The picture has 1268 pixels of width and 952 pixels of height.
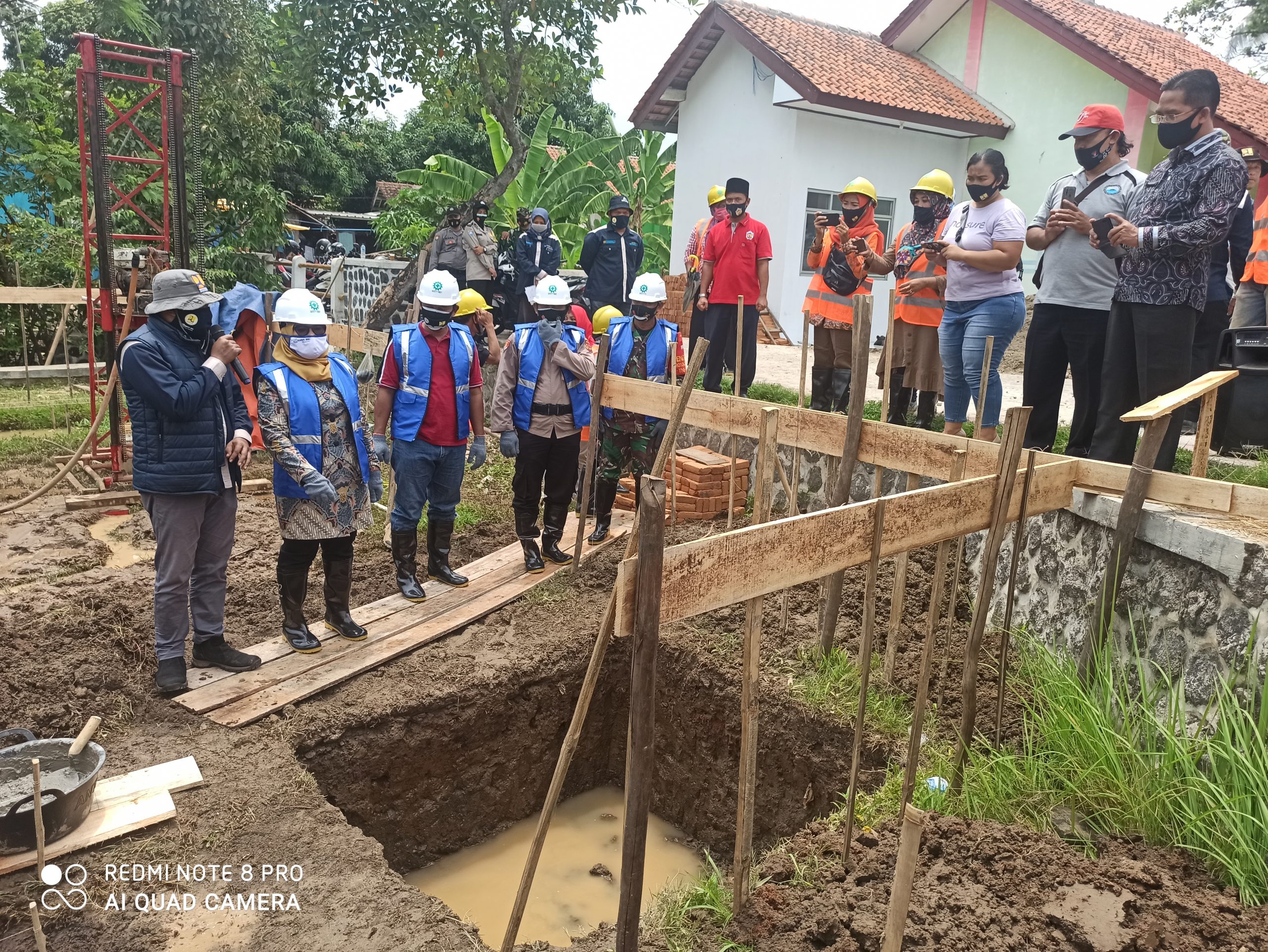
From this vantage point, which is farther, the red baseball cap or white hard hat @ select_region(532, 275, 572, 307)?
white hard hat @ select_region(532, 275, 572, 307)

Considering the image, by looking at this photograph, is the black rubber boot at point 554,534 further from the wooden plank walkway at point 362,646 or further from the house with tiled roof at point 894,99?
the house with tiled roof at point 894,99

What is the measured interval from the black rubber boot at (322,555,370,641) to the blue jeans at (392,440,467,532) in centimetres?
55

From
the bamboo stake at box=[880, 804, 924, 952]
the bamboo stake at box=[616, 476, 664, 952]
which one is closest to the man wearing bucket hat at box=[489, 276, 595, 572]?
the bamboo stake at box=[616, 476, 664, 952]

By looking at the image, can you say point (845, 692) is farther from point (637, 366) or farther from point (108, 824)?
point (108, 824)

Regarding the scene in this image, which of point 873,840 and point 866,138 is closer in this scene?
point 873,840

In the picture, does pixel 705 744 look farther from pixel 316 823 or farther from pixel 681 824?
pixel 316 823

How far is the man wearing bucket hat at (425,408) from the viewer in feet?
18.1

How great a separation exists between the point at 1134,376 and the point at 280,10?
39.9 feet

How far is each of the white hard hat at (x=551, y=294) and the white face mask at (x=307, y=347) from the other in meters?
1.70

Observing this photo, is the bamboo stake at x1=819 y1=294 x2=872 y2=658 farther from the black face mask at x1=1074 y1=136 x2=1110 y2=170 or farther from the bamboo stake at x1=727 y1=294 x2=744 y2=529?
the black face mask at x1=1074 y1=136 x2=1110 y2=170

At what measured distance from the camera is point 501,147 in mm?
17078

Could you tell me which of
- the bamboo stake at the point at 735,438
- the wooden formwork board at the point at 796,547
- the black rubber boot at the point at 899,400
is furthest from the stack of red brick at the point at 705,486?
the wooden formwork board at the point at 796,547

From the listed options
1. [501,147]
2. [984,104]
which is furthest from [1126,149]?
[501,147]

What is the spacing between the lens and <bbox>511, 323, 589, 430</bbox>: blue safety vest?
242 inches
